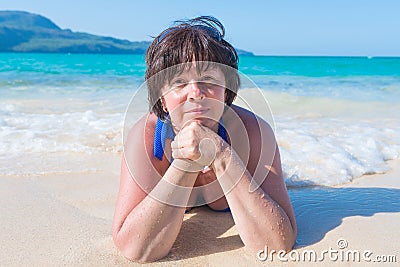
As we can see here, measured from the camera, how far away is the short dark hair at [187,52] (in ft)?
6.28

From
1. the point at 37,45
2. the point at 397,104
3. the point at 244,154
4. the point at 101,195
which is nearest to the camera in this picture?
the point at 244,154

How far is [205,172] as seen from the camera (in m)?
2.22

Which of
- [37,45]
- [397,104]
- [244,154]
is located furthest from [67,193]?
[37,45]

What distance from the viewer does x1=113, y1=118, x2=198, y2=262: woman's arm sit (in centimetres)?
188

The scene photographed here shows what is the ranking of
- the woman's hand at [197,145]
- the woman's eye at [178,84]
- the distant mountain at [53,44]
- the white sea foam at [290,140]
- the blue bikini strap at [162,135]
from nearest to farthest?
the woman's hand at [197,145] → the woman's eye at [178,84] → the blue bikini strap at [162,135] → the white sea foam at [290,140] → the distant mountain at [53,44]

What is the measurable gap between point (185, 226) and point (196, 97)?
0.83 meters

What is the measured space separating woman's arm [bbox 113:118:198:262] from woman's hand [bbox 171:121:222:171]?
0.16 feet

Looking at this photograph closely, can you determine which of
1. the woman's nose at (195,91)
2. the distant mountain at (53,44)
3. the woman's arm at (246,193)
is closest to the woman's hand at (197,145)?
the woman's arm at (246,193)

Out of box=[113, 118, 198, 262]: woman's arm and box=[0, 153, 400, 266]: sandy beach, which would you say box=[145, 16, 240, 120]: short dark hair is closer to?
box=[113, 118, 198, 262]: woman's arm

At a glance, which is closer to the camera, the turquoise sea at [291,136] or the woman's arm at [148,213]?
the woman's arm at [148,213]

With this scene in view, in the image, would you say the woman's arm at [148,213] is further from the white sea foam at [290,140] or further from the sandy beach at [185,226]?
the white sea foam at [290,140]

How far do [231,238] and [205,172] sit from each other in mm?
360

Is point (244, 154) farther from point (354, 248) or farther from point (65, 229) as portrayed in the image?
point (65, 229)

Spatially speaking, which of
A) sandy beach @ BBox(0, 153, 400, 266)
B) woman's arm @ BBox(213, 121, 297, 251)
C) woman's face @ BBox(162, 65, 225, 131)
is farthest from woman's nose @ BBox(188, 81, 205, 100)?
sandy beach @ BBox(0, 153, 400, 266)
